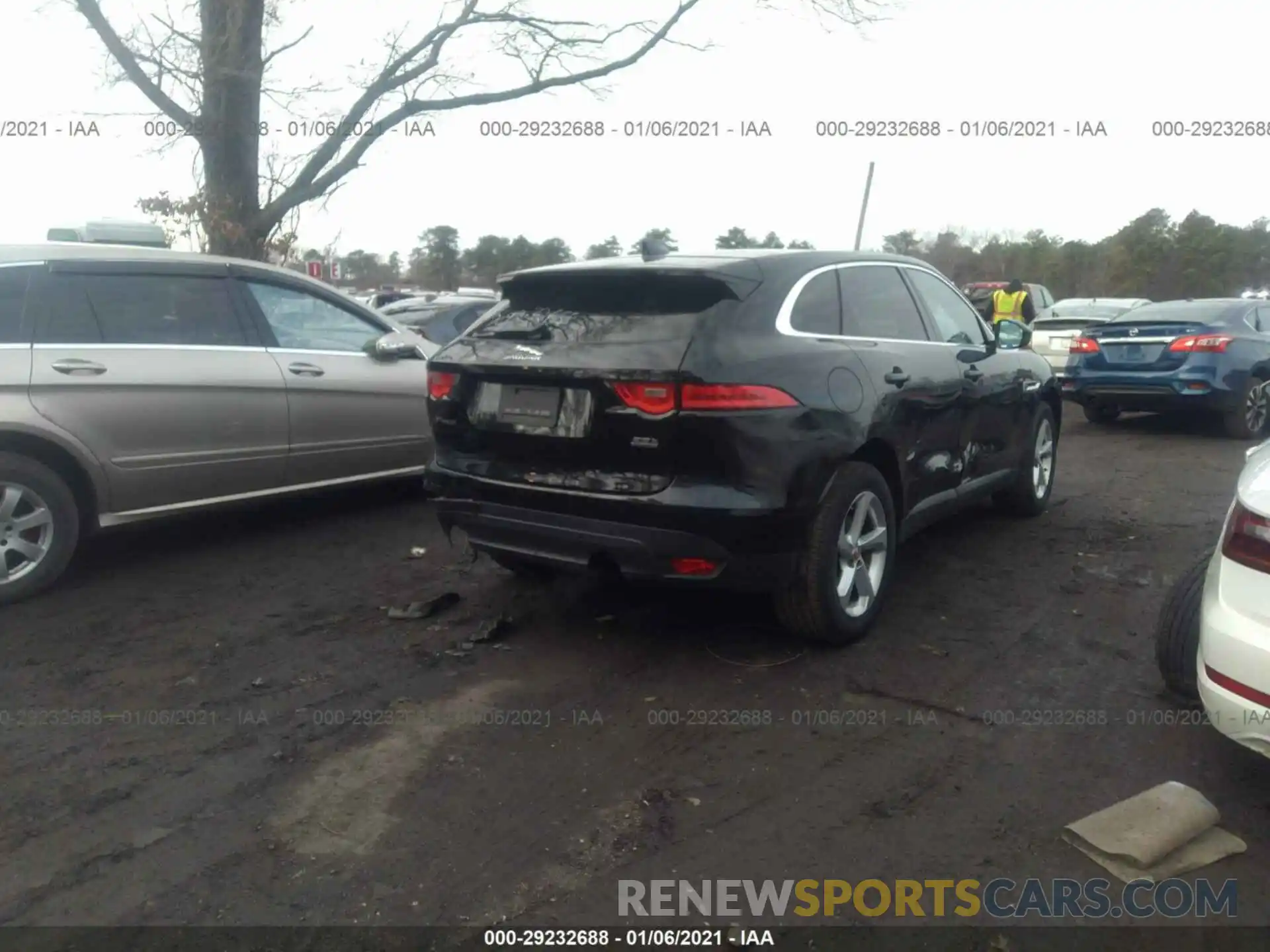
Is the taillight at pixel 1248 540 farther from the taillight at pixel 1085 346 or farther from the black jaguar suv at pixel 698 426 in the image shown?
the taillight at pixel 1085 346

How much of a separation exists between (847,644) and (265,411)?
3596mm

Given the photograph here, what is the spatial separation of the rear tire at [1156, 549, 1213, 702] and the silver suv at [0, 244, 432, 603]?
4701 millimetres

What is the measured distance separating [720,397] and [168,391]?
332 centimetres

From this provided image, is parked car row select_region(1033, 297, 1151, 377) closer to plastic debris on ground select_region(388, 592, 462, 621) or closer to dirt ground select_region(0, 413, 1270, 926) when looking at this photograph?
dirt ground select_region(0, 413, 1270, 926)

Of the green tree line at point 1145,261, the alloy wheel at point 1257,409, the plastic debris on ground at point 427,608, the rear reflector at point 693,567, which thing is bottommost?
the plastic debris on ground at point 427,608

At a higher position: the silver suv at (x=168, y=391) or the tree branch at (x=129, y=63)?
the tree branch at (x=129, y=63)

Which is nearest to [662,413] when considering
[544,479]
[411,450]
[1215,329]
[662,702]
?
[544,479]

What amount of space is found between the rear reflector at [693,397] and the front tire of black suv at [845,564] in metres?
0.59

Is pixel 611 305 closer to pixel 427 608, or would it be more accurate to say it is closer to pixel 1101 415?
pixel 427 608

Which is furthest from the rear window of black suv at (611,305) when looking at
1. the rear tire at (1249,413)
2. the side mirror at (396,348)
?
the rear tire at (1249,413)

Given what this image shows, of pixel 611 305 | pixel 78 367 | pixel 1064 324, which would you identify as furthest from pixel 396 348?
pixel 1064 324

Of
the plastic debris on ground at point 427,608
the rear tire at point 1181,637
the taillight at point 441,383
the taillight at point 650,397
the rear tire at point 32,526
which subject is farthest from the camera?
the rear tire at point 32,526

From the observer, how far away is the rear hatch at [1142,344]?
1055 centimetres

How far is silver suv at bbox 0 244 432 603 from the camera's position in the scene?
5.31m
